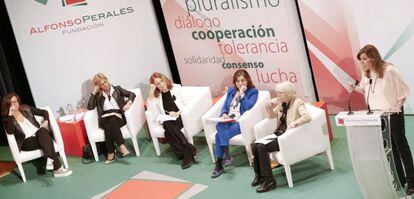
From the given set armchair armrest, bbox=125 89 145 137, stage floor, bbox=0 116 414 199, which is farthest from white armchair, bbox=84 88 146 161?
stage floor, bbox=0 116 414 199

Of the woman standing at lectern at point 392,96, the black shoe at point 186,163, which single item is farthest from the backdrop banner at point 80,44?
the woman standing at lectern at point 392,96

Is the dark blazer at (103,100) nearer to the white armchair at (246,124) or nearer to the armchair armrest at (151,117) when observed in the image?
the armchair armrest at (151,117)

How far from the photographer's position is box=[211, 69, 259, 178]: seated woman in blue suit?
736 cm

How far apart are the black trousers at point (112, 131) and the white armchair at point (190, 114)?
413 mm

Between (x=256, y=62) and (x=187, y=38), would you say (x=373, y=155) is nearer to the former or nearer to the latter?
(x=256, y=62)

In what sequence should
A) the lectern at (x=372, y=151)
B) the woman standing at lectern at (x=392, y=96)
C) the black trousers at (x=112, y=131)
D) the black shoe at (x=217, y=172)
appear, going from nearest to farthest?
the lectern at (x=372, y=151) < the woman standing at lectern at (x=392, y=96) < the black shoe at (x=217, y=172) < the black trousers at (x=112, y=131)

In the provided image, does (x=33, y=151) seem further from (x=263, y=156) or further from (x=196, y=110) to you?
(x=263, y=156)

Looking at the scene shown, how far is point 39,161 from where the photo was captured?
8.59m

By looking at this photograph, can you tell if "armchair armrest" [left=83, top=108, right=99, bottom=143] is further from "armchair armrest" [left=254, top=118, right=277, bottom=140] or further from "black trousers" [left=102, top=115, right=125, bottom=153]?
"armchair armrest" [left=254, top=118, right=277, bottom=140]

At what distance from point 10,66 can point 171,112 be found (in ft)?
9.38

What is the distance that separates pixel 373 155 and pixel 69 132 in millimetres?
4833

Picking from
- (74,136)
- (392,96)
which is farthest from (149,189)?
(392,96)

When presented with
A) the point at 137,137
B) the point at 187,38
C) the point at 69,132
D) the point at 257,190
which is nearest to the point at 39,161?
the point at 69,132

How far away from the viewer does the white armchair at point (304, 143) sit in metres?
6.55
